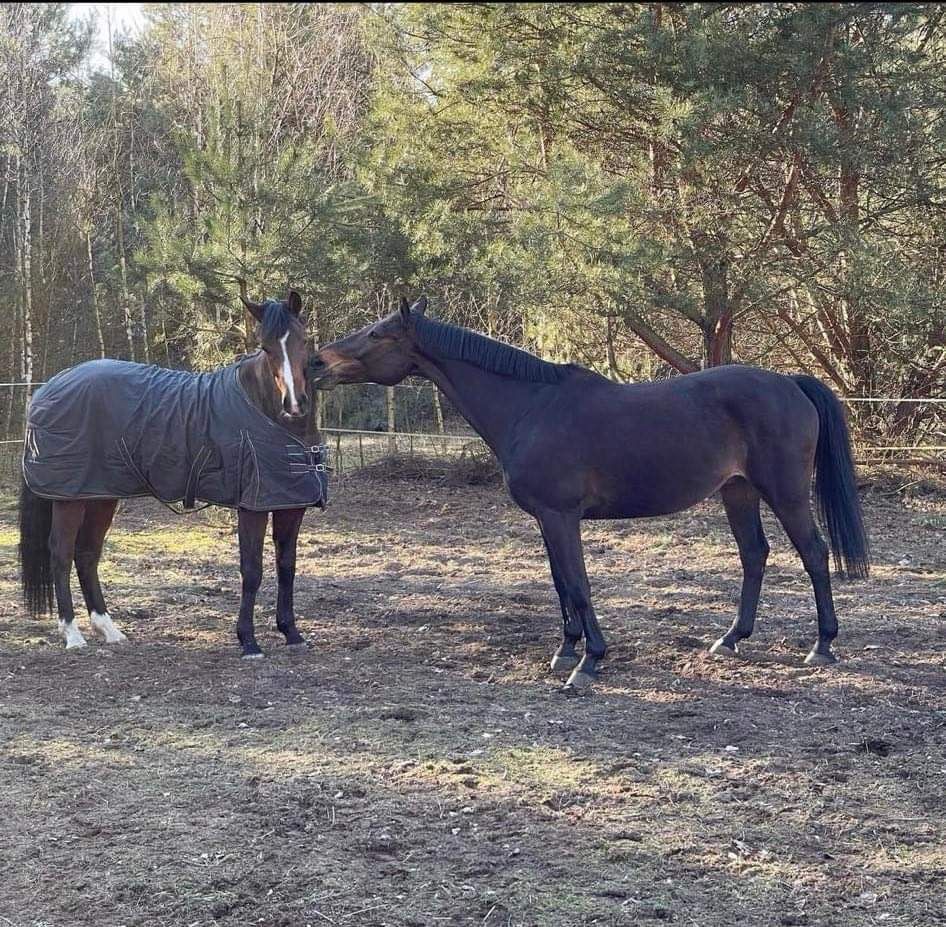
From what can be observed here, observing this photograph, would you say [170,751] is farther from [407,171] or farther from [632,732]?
[407,171]

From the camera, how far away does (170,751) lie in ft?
12.5

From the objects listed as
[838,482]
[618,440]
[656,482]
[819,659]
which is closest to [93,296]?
[618,440]

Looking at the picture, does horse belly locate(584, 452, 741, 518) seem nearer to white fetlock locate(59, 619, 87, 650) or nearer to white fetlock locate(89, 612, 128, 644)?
white fetlock locate(89, 612, 128, 644)

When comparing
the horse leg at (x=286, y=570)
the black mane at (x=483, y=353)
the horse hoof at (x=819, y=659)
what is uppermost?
the black mane at (x=483, y=353)

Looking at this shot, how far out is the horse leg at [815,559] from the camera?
15.8 feet

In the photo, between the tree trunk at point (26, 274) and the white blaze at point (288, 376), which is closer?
the white blaze at point (288, 376)

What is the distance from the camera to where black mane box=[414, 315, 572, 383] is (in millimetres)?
4910

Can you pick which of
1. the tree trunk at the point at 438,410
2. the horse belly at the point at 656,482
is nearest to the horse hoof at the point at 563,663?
the horse belly at the point at 656,482

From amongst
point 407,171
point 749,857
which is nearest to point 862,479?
point 407,171

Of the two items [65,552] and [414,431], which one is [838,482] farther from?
[414,431]

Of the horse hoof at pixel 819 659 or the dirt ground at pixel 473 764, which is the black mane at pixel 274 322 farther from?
the horse hoof at pixel 819 659

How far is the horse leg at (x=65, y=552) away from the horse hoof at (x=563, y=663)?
2.48 m

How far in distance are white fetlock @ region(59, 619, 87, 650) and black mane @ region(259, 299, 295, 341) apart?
1.89 meters

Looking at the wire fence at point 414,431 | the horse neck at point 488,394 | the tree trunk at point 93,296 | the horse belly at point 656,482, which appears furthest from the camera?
the tree trunk at point 93,296
